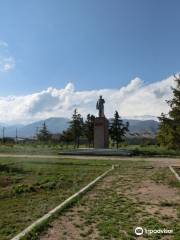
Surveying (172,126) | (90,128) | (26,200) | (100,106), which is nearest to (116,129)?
(90,128)

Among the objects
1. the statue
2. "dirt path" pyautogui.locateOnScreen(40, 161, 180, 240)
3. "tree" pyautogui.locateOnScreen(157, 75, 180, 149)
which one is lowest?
"dirt path" pyautogui.locateOnScreen(40, 161, 180, 240)

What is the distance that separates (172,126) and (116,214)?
12747 millimetres

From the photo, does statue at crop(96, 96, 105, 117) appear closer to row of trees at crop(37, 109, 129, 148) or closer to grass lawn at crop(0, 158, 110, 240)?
row of trees at crop(37, 109, 129, 148)

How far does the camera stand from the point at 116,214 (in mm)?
7207

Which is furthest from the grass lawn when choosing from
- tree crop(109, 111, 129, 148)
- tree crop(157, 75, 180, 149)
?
tree crop(109, 111, 129, 148)

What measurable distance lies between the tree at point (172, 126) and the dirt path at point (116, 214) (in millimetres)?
8289

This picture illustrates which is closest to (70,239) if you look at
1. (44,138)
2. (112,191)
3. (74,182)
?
(112,191)

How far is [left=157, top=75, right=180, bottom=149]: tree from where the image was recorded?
18922 millimetres

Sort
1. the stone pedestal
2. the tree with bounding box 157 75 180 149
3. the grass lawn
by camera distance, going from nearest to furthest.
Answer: the grass lawn
the tree with bounding box 157 75 180 149
the stone pedestal

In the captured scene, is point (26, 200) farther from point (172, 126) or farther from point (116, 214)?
point (172, 126)

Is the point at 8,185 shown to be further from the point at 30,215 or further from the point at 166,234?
the point at 166,234

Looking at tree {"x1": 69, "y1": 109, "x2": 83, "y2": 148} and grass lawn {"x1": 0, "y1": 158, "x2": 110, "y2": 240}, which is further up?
tree {"x1": 69, "y1": 109, "x2": 83, "y2": 148}

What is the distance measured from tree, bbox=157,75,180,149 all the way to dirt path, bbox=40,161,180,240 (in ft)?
27.2

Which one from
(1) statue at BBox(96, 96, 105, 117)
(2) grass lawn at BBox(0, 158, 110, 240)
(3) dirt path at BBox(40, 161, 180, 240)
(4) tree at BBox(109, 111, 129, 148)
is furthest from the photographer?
(4) tree at BBox(109, 111, 129, 148)
